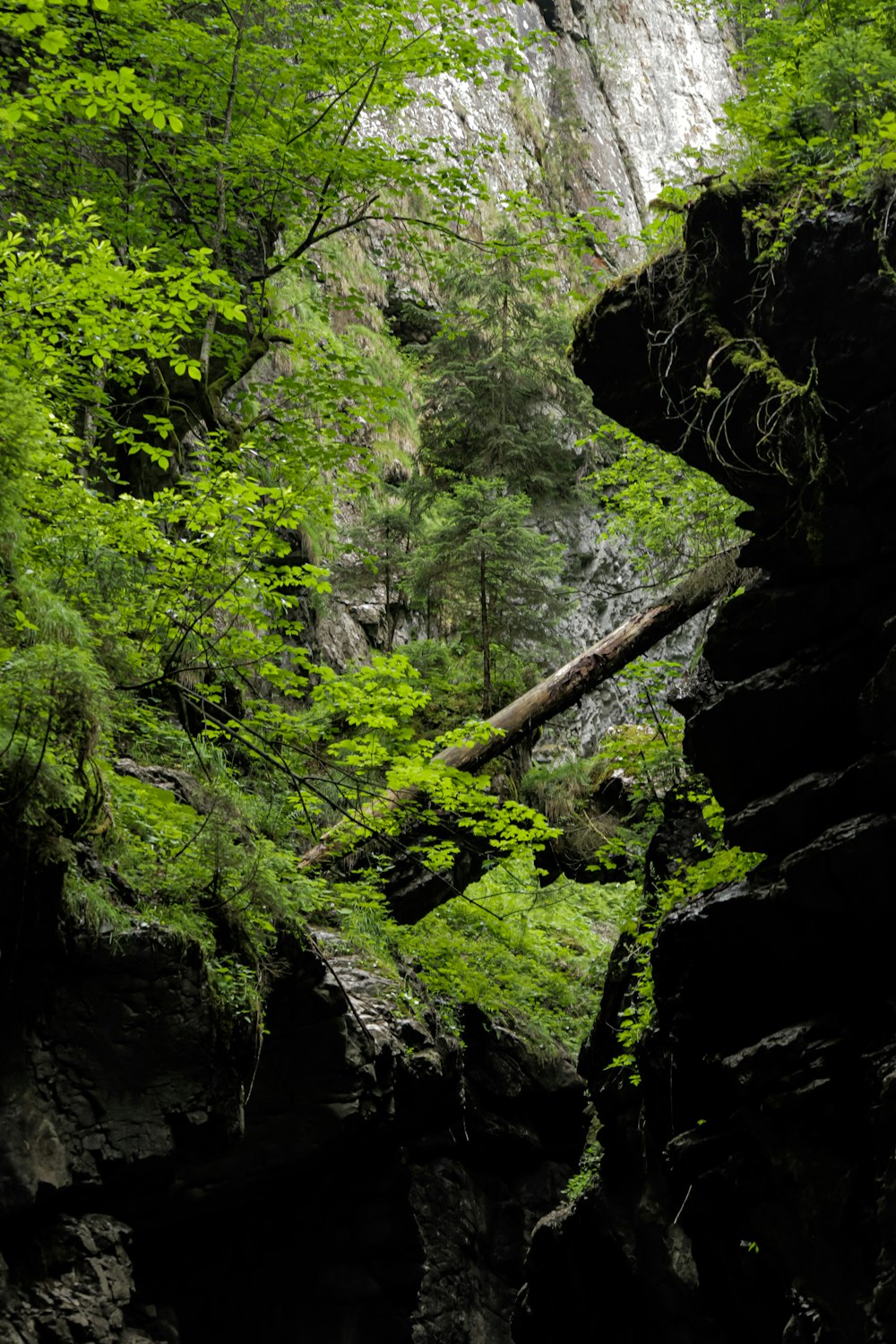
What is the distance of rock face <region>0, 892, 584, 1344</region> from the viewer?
21.1 feet

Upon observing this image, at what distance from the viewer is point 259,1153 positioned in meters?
8.93

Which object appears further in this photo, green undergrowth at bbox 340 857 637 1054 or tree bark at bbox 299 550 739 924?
green undergrowth at bbox 340 857 637 1054

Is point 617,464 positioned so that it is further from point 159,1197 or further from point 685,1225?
point 159,1197

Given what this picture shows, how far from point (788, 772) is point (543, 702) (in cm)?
425

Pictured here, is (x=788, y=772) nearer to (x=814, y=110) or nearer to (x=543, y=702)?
(x=814, y=110)

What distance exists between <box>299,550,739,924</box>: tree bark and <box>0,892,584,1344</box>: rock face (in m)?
1.06

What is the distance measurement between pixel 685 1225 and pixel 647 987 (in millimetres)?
1888

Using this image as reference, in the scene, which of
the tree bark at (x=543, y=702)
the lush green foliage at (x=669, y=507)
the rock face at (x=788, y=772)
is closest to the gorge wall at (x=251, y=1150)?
the tree bark at (x=543, y=702)

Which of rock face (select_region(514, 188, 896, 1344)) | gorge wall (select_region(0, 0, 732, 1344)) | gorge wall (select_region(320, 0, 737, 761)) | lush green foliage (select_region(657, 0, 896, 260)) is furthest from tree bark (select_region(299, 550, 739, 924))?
gorge wall (select_region(320, 0, 737, 761))

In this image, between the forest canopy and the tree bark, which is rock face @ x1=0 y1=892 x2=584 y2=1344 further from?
the tree bark

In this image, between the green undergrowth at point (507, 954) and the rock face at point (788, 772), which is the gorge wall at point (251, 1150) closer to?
the green undergrowth at point (507, 954)

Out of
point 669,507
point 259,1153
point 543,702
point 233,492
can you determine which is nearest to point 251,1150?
point 259,1153

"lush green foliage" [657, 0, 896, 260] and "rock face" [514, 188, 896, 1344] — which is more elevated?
"lush green foliage" [657, 0, 896, 260]

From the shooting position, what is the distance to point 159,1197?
25.0 feet
